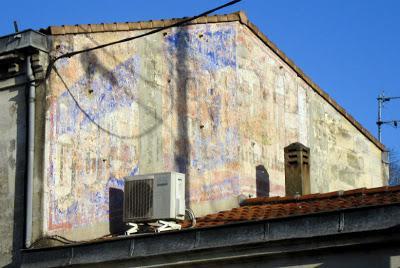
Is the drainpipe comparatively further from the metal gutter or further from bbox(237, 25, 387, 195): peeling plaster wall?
bbox(237, 25, 387, 195): peeling plaster wall

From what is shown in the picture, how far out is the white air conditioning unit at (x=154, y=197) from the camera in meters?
17.2

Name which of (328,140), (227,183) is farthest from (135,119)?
(328,140)

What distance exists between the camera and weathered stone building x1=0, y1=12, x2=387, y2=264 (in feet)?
57.2

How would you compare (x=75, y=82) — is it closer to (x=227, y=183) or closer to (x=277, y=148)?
(x=227, y=183)

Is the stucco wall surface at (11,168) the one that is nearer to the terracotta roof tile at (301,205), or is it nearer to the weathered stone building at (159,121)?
the weathered stone building at (159,121)

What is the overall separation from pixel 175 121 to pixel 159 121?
1.66ft

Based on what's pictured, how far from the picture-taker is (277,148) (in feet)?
73.9

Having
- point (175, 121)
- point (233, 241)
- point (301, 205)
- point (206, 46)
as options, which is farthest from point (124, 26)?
point (233, 241)

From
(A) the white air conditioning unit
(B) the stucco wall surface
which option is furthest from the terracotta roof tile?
(B) the stucco wall surface

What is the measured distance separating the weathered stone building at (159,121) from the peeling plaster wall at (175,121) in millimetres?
24

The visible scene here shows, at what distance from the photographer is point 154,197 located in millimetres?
17328

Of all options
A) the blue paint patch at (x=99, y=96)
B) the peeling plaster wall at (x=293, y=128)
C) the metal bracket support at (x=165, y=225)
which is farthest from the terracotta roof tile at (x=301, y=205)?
the peeling plaster wall at (x=293, y=128)

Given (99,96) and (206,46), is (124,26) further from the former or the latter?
(206,46)

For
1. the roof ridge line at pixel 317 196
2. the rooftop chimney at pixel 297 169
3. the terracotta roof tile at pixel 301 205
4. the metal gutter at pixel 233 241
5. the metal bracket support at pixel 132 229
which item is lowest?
the metal gutter at pixel 233 241
